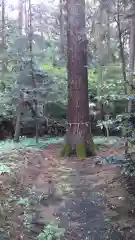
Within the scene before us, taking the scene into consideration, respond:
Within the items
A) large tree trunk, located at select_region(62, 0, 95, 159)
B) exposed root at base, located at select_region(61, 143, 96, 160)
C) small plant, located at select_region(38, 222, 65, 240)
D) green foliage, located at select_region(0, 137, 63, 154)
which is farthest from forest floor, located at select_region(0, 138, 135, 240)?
large tree trunk, located at select_region(62, 0, 95, 159)

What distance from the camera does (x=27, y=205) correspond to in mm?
4164

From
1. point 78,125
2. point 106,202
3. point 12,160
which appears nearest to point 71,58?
point 78,125

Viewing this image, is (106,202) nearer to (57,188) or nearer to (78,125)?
(57,188)

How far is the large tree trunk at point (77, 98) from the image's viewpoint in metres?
7.56

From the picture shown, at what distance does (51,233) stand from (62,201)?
121cm

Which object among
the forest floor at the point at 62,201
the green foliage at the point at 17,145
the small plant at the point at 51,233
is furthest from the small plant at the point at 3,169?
the green foliage at the point at 17,145

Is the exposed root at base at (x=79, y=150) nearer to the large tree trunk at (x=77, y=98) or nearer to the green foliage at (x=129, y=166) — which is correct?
the large tree trunk at (x=77, y=98)

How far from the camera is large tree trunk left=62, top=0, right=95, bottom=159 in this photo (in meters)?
7.56

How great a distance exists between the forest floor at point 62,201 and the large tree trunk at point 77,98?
105 cm

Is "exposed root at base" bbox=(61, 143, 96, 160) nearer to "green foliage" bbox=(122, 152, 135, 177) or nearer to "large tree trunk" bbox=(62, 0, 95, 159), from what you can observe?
"large tree trunk" bbox=(62, 0, 95, 159)

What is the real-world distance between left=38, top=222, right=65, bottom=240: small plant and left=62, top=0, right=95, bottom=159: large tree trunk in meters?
4.03

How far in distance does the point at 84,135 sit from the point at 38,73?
289cm

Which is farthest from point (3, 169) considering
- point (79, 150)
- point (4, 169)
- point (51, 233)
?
point (79, 150)

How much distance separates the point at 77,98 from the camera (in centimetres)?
764
